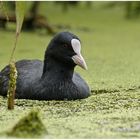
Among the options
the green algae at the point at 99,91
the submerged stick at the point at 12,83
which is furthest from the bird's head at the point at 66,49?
the submerged stick at the point at 12,83

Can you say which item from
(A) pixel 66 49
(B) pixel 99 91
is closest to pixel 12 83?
(A) pixel 66 49

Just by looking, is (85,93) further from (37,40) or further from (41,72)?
(37,40)

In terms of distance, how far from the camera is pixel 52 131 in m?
3.37

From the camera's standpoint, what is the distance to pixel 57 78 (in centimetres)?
453

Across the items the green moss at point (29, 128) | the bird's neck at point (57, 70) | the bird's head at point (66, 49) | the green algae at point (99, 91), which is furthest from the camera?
the bird's neck at point (57, 70)

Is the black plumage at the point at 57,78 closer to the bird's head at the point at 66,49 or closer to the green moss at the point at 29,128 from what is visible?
the bird's head at the point at 66,49

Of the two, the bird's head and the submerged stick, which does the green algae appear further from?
the bird's head

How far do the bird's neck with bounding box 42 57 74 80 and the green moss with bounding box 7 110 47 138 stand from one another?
4.00 ft

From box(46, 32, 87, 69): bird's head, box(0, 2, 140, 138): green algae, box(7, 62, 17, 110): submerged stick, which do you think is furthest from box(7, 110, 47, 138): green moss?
box(46, 32, 87, 69): bird's head

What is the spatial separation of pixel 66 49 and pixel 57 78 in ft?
0.70

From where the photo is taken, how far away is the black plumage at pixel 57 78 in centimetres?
442

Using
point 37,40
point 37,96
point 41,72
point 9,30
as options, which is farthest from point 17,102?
point 9,30

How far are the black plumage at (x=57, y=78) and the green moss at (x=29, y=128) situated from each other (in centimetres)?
106

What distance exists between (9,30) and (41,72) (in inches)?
150
